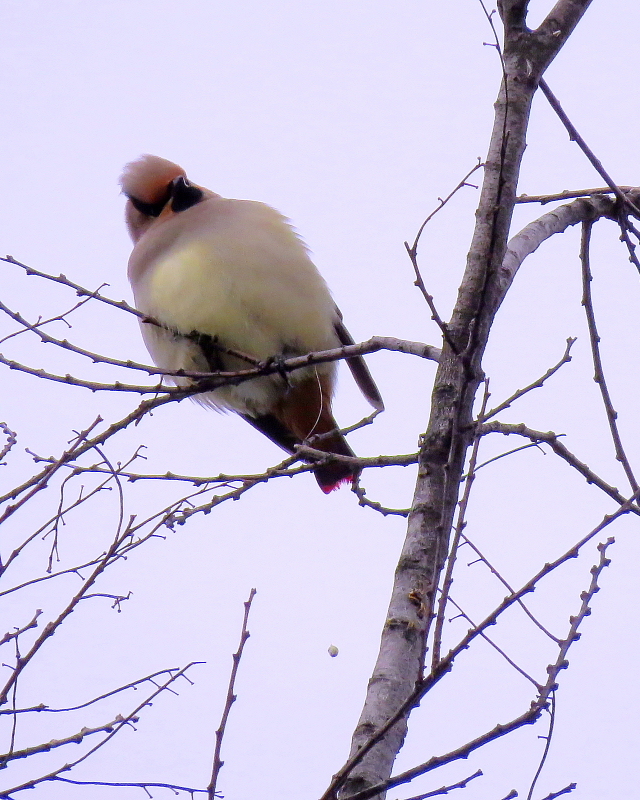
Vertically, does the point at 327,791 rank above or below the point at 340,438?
below

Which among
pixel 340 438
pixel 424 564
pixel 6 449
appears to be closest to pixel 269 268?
pixel 340 438

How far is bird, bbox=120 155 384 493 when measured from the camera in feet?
11.1

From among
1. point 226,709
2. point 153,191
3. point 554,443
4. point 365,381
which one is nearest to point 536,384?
point 554,443

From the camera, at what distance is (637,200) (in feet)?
8.92

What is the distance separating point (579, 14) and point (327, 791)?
1955 mm

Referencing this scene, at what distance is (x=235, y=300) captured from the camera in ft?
11.0

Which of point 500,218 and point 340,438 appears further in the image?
point 340,438

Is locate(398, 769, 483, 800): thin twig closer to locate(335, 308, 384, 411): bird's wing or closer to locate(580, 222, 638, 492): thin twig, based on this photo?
locate(580, 222, 638, 492): thin twig

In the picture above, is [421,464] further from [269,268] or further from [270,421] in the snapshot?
[270,421]

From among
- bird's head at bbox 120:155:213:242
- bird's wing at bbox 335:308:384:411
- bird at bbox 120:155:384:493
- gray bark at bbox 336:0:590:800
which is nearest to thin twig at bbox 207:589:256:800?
gray bark at bbox 336:0:590:800

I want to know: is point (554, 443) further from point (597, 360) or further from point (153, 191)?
point (153, 191)

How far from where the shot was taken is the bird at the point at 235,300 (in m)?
3.37

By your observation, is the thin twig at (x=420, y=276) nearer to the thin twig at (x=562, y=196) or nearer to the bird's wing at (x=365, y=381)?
the thin twig at (x=562, y=196)

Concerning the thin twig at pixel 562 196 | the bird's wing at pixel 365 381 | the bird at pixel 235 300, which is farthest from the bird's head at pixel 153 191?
the thin twig at pixel 562 196
